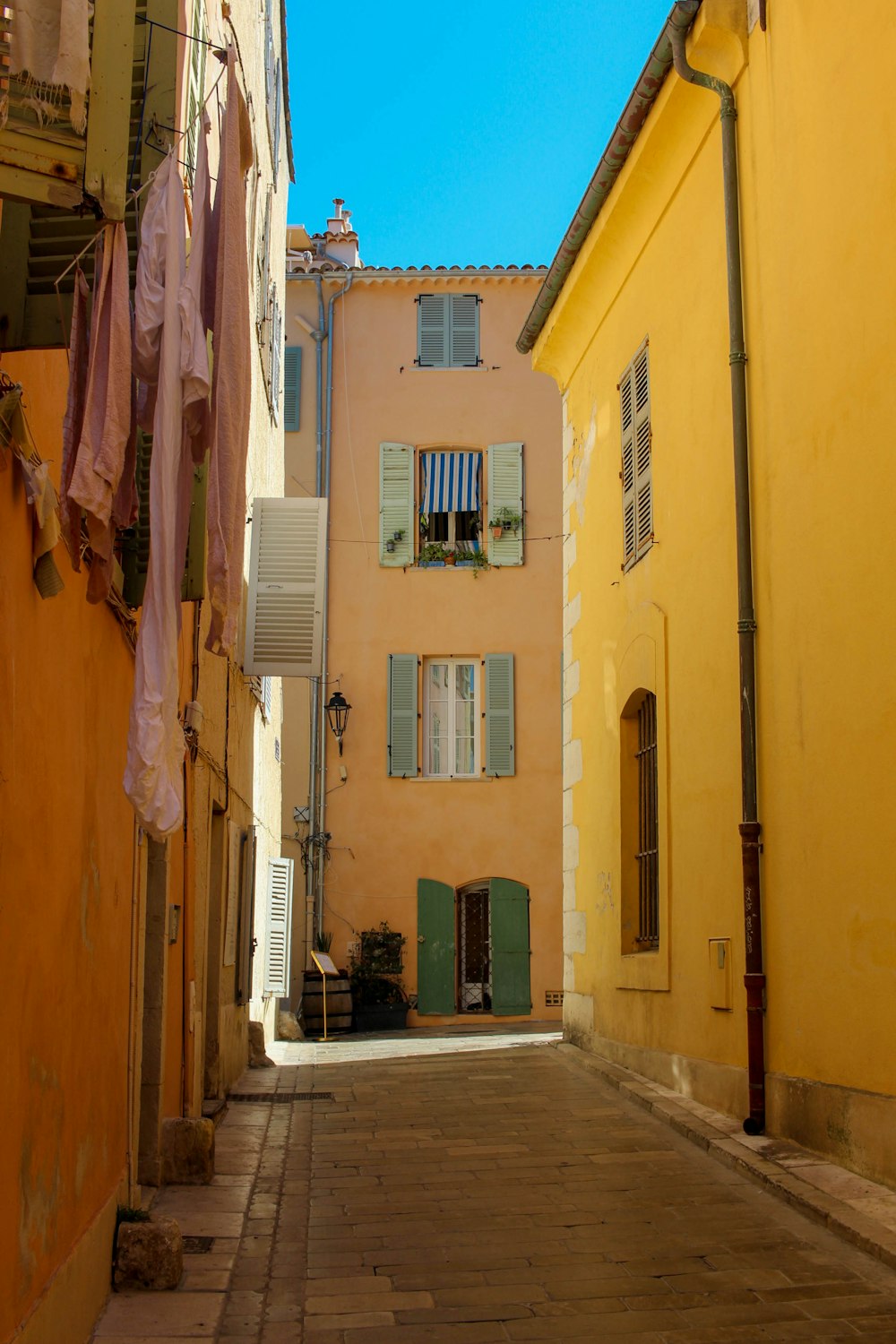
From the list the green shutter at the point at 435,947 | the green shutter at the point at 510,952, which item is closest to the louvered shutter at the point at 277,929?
the green shutter at the point at 435,947

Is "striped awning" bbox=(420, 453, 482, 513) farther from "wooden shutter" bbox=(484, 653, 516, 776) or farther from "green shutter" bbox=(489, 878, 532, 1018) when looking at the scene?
"green shutter" bbox=(489, 878, 532, 1018)

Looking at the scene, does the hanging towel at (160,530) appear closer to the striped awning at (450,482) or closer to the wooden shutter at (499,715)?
the wooden shutter at (499,715)

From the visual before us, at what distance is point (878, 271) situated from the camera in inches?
273

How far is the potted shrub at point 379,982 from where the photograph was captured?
62.3ft

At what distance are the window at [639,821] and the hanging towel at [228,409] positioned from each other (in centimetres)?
730

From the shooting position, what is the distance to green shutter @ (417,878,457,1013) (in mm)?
19703

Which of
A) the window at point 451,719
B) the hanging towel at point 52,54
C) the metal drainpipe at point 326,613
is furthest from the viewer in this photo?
the window at point 451,719

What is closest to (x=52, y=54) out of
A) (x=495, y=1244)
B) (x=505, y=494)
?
(x=495, y=1244)

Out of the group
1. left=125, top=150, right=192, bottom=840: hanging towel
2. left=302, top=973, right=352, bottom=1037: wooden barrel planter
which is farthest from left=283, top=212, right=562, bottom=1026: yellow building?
left=125, top=150, right=192, bottom=840: hanging towel

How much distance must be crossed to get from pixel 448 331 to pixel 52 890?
18.8 m

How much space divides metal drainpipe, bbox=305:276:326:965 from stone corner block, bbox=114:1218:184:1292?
14.2 metres

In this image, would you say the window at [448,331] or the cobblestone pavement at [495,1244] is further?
the window at [448,331]

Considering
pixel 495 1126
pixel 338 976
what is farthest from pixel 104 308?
pixel 338 976

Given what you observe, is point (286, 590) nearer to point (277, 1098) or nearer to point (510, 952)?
point (277, 1098)
